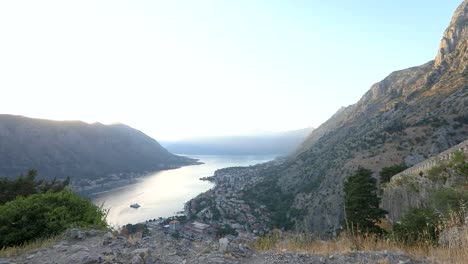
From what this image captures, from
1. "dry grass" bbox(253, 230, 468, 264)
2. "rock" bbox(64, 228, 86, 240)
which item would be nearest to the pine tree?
"dry grass" bbox(253, 230, 468, 264)

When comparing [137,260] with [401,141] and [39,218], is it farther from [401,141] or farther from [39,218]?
[401,141]

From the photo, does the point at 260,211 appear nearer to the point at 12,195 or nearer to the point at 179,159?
the point at 12,195

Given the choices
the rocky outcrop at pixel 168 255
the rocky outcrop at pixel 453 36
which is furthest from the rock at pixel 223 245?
the rocky outcrop at pixel 453 36

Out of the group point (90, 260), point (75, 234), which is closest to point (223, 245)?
point (90, 260)

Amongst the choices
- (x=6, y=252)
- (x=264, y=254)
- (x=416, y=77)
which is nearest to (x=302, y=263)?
(x=264, y=254)

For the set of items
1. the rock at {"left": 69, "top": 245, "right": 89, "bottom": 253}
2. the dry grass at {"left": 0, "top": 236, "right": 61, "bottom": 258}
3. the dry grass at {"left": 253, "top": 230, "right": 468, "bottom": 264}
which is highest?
the rock at {"left": 69, "top": 245, "right": 89, "bottom": 253}

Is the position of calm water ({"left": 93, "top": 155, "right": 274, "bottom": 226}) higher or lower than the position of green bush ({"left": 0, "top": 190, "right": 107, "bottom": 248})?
lower

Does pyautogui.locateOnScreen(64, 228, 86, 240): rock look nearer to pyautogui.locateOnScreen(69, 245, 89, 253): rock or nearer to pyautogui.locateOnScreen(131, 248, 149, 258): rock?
pyautogui.locateOnScreen(69, 245, 89, 253): rock
